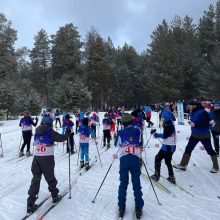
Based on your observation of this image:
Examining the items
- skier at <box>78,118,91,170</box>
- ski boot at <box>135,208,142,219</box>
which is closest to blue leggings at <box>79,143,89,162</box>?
skier at <box>78,118,91,170</box>

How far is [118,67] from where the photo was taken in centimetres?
6438

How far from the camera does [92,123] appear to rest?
1919 centimetres

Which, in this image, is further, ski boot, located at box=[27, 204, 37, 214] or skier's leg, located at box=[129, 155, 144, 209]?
ski boot, located at box=[27, 204, 37, 214]

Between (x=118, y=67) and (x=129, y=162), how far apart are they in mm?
58429

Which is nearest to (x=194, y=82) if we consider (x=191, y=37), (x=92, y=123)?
(x=191, y=37)

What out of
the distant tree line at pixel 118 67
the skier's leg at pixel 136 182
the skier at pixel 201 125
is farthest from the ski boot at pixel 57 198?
the distant tree line at pixel 118 67

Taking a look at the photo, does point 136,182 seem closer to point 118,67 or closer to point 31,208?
point 31,208

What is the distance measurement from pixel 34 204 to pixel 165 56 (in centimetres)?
5104

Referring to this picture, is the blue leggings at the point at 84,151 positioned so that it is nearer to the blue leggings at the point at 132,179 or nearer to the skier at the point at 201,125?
the skier at the point at 201,125

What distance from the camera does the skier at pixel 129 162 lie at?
662cm

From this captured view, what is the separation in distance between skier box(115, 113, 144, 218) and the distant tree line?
36.9 metres

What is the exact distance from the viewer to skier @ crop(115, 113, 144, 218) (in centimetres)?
662

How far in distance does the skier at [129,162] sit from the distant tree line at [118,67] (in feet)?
121

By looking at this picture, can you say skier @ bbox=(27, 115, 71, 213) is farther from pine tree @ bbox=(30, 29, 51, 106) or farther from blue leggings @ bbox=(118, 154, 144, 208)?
pine tree @ bbox=(30, 29, 51, 106)
